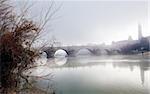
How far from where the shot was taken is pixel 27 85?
83.2 inches

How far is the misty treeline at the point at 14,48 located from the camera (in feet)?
6.30

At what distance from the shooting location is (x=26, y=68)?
207 centimetres

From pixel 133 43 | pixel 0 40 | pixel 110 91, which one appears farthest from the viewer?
pixel 133 43

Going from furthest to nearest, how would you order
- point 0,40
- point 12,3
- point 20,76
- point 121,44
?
1. point 121,44
2. point 12,3
3. point 20,76
4. point 0,40

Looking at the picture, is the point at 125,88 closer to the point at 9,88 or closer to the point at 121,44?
the point at 9,88

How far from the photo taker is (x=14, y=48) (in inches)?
76.1

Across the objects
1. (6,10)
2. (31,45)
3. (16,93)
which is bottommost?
(16,93)

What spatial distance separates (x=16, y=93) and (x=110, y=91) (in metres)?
6.88

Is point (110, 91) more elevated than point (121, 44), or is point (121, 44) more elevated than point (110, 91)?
point (121, 44)

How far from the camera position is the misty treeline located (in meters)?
1.92

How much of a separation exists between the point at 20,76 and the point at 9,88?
0.37ft

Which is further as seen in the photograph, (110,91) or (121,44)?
(121,44)

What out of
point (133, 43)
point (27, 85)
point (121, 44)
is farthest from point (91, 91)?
point (121, 44)

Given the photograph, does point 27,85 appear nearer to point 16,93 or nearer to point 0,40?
point 16,93
